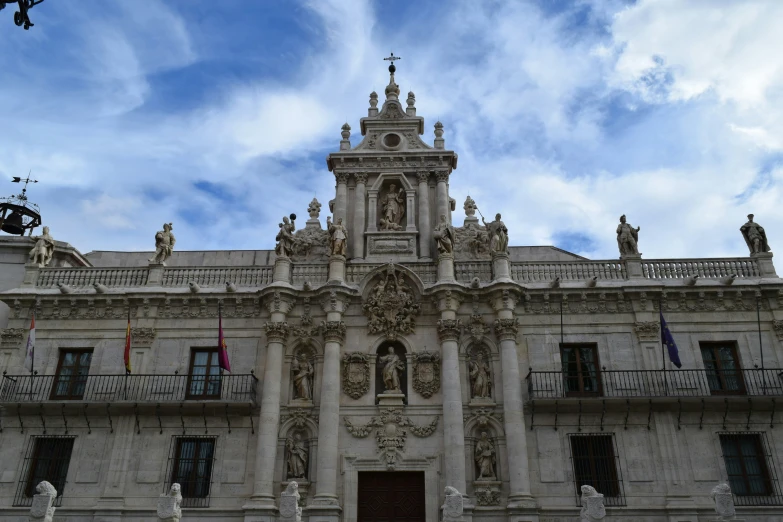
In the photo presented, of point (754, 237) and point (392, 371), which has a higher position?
point (754, 237)

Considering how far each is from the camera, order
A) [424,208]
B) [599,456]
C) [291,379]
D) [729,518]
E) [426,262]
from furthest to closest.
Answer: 1. [424,208]
2. [426,262]
3. [291,379]
4. [599,456]
5. [729,518]

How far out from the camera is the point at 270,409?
68.4ft

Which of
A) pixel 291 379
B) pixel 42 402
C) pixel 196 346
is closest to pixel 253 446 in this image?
pixel 291 379

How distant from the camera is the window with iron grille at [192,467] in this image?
20.3 m

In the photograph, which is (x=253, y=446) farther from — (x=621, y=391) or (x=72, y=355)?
(x=621, y=391)

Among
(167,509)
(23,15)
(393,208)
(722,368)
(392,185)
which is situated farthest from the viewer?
(392,185)

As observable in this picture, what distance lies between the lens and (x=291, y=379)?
21.8m

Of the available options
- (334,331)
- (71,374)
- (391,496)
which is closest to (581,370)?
(391,496)

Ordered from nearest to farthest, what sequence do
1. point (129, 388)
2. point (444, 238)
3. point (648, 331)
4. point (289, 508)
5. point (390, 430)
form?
point (289, 508) → point (390, 430) → point (129, 388) → point (648, 331) → point (444, 238)

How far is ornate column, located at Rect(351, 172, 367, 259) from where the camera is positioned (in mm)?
24250

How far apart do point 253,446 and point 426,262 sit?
8.39 metres

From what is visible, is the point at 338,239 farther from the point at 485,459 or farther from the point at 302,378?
the point at 485,459

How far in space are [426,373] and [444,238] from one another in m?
4.71

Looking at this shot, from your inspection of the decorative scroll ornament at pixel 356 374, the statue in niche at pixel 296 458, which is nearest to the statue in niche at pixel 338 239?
the decorative scroll ornament at pixel 356 374
